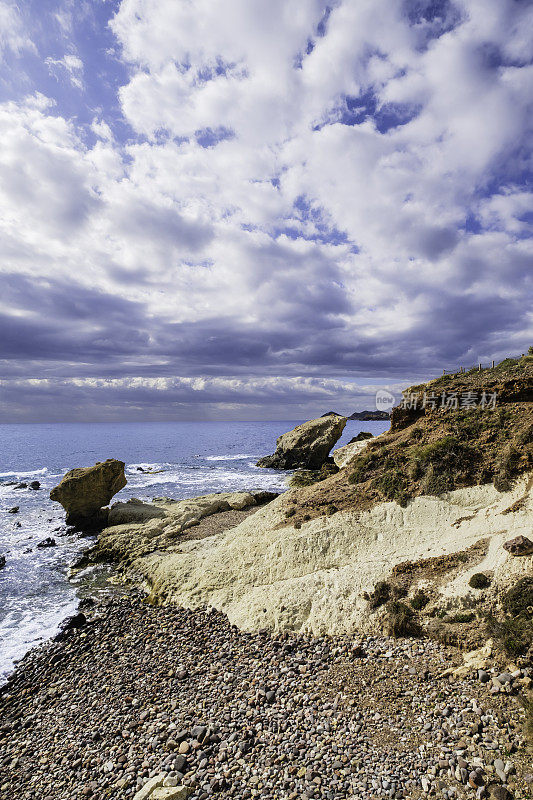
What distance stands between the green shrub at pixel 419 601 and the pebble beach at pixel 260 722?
1462 millimetres

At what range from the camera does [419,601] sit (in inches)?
564

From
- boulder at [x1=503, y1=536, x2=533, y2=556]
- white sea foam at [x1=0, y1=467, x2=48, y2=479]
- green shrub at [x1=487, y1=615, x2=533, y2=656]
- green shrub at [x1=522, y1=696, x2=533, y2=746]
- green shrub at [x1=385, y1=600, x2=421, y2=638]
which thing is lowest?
white sea foam at [x1=0, y1=467, x2=48, y2=479]

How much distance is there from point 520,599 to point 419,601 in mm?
3504

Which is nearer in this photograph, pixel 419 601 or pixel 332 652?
pixel 332 652

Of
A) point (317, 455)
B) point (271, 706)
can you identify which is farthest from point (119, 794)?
point (317, 455)

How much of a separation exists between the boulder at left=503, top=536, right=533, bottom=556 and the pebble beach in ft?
15.5

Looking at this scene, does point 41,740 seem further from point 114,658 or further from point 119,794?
point 119,794

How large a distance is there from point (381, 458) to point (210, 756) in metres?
17.7

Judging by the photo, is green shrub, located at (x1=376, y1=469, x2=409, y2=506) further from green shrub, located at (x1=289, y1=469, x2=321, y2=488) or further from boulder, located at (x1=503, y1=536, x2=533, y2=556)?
green shrub, located at (x1=289, y1=469, x2=321, y2=488)

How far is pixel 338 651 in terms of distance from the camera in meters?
13.7

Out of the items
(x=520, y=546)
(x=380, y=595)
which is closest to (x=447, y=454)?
(x=520, y=546)

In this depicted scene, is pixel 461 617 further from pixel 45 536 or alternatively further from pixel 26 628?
pixel 45 536

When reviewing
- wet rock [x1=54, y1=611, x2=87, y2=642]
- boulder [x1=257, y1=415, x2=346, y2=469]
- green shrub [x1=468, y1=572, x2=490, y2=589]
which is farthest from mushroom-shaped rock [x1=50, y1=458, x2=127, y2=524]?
boulder [x1=257, y1=415, x2=346, y2=469]

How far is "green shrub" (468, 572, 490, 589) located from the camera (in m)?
13.7
